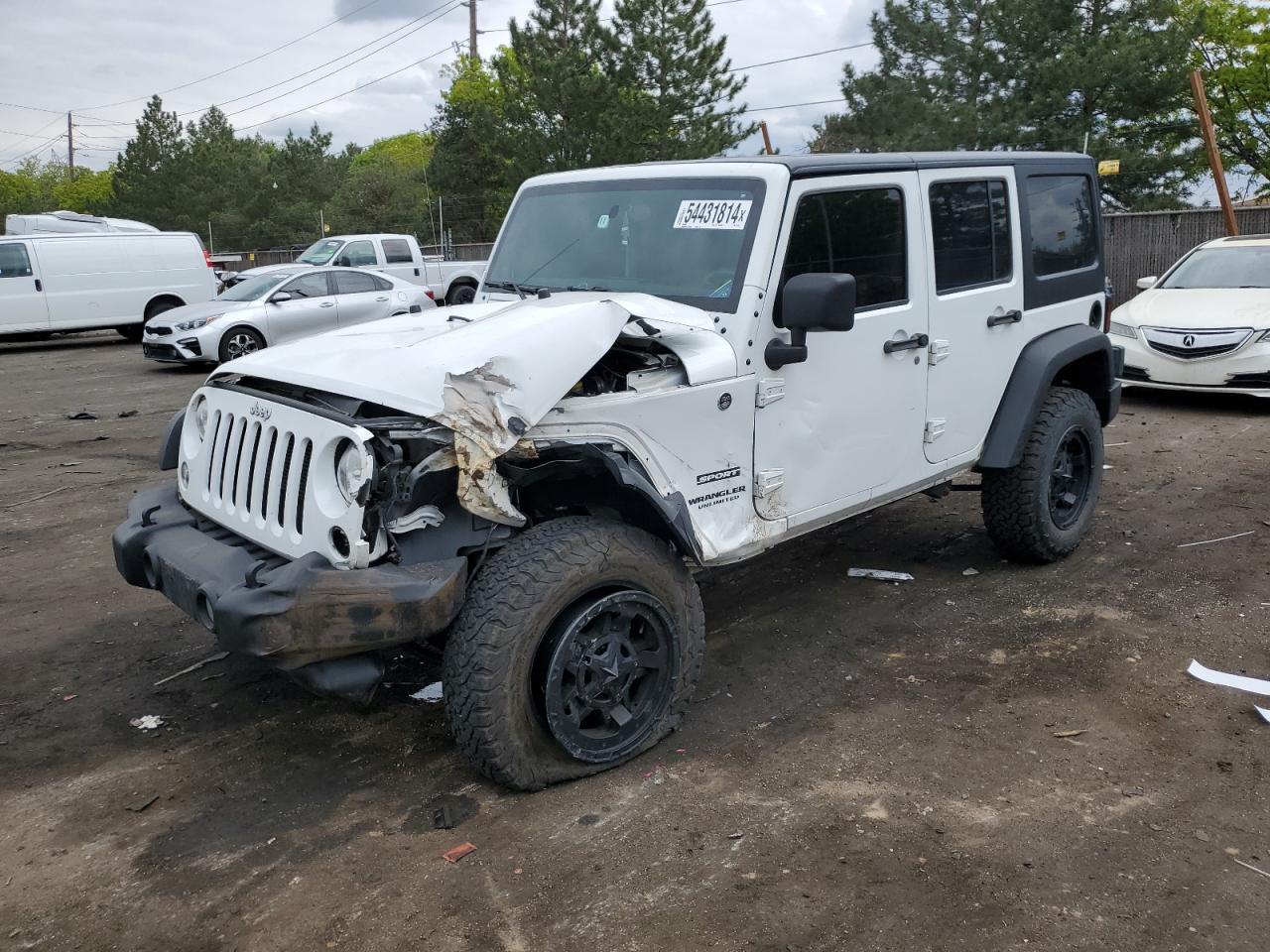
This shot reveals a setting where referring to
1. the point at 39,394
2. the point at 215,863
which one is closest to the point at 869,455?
the point at 215,863

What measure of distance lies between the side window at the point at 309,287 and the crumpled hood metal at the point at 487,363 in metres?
11.6

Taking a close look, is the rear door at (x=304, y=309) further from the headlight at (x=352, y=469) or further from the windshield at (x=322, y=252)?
the headlight at (x=352, y=469)

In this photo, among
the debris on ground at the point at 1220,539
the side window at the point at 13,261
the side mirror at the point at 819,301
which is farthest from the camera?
the side window at the point at 13,261

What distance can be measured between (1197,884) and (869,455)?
6.70ft

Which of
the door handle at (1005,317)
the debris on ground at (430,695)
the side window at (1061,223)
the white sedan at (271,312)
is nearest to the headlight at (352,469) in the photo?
the debris on ground at (430,695)

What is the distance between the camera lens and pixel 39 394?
1312 cm

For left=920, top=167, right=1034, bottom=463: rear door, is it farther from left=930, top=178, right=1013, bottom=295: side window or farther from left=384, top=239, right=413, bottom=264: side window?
left=384, top=239, right=413, bottom=264: side window

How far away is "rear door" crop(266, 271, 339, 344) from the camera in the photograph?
48.3ft

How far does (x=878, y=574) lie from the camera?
221 inches

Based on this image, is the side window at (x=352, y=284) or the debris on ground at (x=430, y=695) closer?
the debris on ground at (x=430, y=695)

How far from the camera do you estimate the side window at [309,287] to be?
15.0 metres

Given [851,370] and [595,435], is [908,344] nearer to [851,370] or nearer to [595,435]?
[851,370]

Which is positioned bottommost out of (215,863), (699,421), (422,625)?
(215,863)

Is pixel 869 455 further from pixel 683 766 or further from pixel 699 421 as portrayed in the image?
pixel 683 766
